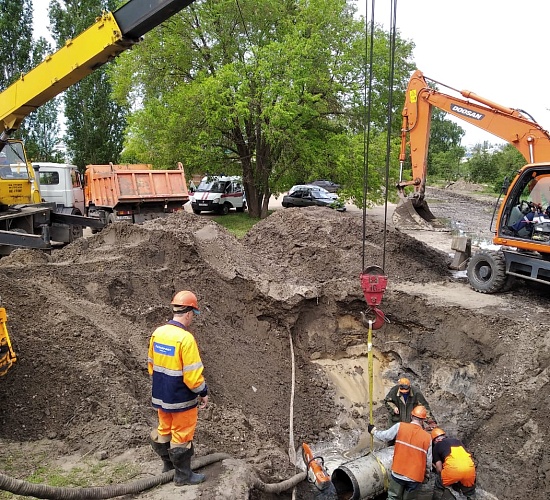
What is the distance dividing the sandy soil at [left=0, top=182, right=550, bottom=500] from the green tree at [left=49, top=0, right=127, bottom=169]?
634 inches

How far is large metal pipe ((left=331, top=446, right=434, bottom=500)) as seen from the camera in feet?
20.8

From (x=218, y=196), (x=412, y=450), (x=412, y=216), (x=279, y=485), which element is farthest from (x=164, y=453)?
(x=218, y=196)

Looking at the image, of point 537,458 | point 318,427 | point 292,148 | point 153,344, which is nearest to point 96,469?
point 153,344

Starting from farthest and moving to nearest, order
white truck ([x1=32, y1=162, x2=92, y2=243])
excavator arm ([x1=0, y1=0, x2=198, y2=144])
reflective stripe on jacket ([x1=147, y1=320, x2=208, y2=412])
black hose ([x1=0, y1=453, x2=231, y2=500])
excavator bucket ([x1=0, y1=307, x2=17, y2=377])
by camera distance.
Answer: white truck ([x1=32, y1=162, x2=92, y2=243]), excavator arm ([x1=0, y1=0, x2=198, y2=144]), excavator bucket ([x1=0, y1=307, x2=17, y2=377]), reflective stripe on jacket ([x1=147, y1=320, x2=208, y2=412]), black hose ([x1=0, y1=453, x2=231, y2=500])

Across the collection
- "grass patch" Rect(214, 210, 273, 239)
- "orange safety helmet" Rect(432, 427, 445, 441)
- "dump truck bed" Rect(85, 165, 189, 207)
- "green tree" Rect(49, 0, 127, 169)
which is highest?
"green tree" Rect(49, 0, 127, 169)

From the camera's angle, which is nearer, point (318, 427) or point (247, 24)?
point (318, 427)

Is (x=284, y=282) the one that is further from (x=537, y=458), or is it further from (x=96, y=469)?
(x=96, y=469)

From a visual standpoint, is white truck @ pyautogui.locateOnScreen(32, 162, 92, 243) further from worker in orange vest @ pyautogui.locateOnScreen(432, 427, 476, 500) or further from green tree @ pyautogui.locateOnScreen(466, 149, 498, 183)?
green tree @ pyautogui.locateOnScreen(466, 149, 498, 183)

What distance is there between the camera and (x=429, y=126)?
441 inches

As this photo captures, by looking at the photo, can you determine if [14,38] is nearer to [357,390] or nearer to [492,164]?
[357,390]

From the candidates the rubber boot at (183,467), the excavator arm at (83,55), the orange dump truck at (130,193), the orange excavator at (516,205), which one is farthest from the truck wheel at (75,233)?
the rubber boot at (183,467)

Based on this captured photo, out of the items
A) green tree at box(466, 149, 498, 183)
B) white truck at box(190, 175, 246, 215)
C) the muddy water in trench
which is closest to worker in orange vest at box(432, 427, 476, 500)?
the muddy water in trench

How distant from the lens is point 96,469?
4527mm

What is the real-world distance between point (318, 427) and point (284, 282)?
2.95m
